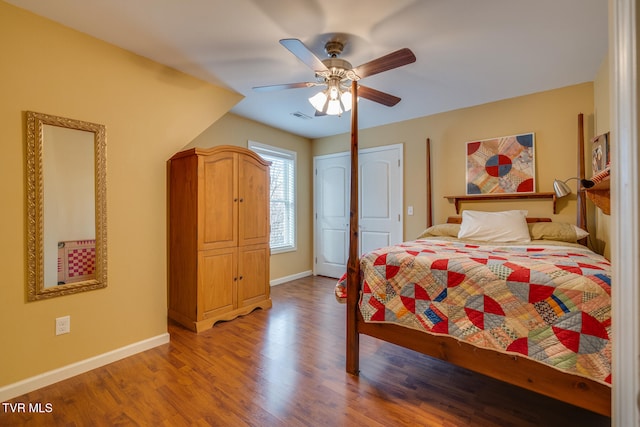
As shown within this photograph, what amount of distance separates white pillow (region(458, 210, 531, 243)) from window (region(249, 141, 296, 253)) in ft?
8.22

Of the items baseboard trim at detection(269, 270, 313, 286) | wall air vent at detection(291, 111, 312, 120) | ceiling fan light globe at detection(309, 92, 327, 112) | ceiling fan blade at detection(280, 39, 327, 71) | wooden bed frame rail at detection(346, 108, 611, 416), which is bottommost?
baseboard trim at detection(269, 270, 313, 286)

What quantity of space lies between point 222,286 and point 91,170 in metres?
1.46

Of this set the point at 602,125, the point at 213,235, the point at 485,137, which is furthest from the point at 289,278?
the point at 602,125

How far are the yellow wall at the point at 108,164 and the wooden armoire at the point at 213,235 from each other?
27cm

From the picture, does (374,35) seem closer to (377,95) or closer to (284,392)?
(377,95)

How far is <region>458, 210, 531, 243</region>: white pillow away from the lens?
8.59ft

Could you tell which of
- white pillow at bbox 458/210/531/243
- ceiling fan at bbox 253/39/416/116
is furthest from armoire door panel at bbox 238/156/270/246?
white pillow at bbox 458/210/531/243

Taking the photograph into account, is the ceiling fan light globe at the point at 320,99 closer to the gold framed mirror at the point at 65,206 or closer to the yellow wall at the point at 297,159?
the gold framed mirror at the point at 65,206

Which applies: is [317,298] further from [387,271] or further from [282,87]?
[282,87]

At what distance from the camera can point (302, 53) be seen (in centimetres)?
174

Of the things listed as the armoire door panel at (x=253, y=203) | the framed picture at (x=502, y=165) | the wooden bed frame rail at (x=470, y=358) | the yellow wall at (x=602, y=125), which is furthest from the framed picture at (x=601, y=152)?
the armoire door panel at (x=253, y=203)

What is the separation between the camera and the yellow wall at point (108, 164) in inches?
70.1

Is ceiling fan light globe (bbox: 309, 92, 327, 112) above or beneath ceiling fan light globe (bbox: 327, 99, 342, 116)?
above

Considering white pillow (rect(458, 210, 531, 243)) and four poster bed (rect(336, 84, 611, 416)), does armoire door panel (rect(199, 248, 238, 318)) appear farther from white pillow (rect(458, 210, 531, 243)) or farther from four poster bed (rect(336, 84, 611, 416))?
white pillow (rect(458, 210, 531, 243))
